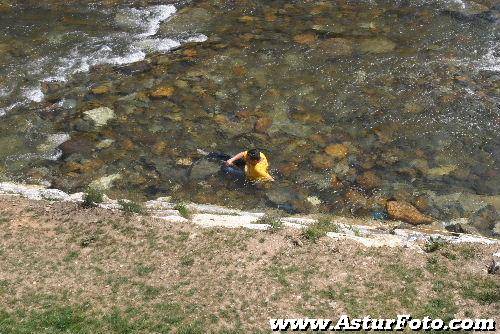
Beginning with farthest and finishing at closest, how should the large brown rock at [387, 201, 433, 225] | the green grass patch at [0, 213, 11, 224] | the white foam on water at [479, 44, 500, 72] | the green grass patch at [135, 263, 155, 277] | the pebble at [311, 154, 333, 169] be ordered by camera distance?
the white foam on water at [479, 44, 500, 72] < the pebble at [311, 154, 333, 169] < the large brown rock at [387, 201, 433, 225] < the green grass patch at [0, 213, 11, 224] < the green grass patch at [135, 263, 155, 277]

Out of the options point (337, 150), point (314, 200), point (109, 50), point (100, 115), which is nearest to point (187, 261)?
point (314, 200)

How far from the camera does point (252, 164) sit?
→ 1390 centimetres

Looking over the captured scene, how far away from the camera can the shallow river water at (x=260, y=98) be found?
47.2 feet

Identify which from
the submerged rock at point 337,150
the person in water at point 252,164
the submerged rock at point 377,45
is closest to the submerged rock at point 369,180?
the submerged rock at point 337,150

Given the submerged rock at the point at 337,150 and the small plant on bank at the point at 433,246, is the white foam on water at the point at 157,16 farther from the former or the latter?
the small plant on bank at the point at 433,246

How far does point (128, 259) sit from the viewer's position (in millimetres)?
10555

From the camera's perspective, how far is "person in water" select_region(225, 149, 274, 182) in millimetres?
13742

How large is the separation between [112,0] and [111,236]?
43.3ft

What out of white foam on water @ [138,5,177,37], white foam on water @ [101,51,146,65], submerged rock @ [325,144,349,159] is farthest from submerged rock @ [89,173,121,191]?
white foam on water @ [138,5,177,37]

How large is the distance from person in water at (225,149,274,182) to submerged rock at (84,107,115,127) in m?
3.82

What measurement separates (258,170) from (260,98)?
3484mm

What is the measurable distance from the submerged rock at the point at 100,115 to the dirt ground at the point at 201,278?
5.00 m

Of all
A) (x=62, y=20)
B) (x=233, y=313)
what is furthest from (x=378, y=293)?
(x=62, y=20)

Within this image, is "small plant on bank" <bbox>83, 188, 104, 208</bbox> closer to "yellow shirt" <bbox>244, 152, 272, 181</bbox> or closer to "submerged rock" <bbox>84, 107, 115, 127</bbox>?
"yellow shirt" <bbox>244, 152, 272, 181</bbox>
